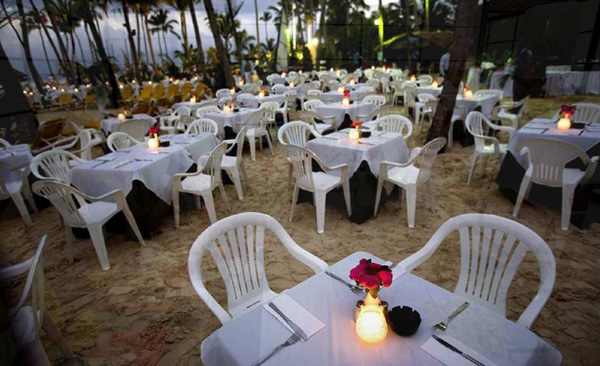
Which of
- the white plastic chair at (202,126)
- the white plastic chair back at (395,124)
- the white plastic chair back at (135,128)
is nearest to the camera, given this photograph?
the white plastic chair back at (395,124)

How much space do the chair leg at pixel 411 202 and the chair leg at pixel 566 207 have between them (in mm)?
1073

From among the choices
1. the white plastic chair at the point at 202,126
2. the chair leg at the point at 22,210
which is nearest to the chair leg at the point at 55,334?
the chair leg at the point at 22,210

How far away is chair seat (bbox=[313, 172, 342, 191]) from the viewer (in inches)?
101

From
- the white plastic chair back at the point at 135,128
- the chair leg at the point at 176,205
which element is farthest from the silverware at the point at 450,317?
the white plastic chair back at the point at 135,128

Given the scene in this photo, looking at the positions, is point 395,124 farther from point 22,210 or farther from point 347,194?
point 22,210

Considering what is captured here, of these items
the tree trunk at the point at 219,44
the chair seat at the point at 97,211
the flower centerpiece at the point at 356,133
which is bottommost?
the chair seat at the point at 97,211

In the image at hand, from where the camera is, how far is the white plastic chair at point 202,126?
381 centimetres

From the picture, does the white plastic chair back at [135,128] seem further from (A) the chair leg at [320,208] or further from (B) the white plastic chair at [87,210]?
(A) the chair leg at [320,208]

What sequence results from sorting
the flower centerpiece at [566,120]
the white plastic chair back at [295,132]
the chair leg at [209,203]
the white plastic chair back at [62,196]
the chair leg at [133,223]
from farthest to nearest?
the white plastic chair back at [295,132] < the flower centerpiece at [566,120] < the chair leg at [209,203] < the chair leg at [133,223] < the white plastic chair back at [62,196]

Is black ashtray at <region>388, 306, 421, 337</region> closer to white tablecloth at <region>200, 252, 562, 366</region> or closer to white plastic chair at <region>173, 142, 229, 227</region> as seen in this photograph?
white tablecloth at <region>200, 252, 562, 366</region>

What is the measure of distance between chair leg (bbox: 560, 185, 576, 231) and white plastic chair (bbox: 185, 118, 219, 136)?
3.40 metres

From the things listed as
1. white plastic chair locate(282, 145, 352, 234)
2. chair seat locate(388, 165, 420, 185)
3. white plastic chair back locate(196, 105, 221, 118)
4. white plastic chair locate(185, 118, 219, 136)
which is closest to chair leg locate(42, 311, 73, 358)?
white plastic chair locate(282, 145, 352, 234)

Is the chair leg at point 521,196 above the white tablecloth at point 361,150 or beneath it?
beneath

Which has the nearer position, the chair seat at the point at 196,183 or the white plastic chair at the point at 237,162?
the chair seat at the point at 196,183
